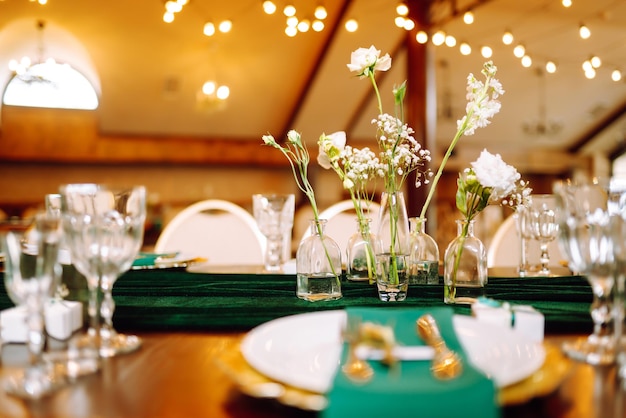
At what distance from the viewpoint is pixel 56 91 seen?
7.30 m

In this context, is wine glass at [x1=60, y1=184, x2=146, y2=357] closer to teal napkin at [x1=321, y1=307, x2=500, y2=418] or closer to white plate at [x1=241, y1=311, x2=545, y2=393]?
white plate at [x1=241, y1=311, x2=545, y2=393]

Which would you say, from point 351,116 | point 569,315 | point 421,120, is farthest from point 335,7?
point 569,315

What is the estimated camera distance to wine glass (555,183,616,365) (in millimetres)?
783

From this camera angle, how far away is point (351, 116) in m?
8.02

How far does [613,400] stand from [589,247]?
0.23m

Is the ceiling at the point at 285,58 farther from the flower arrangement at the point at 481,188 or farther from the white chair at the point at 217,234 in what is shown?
the flower arrangement at the point at 481,188

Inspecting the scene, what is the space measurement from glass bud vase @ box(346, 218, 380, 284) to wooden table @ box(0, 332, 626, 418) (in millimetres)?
519

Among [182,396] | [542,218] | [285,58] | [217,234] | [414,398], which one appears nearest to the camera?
[414,398]

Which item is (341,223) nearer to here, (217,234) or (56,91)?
(217,234)

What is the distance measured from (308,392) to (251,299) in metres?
0.52

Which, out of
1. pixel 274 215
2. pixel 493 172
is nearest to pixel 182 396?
pixel 493 172

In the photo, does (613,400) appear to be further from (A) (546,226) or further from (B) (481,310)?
(A) (546,226)

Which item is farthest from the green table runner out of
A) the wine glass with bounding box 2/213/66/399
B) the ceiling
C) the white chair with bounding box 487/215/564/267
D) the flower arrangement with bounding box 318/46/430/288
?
the ceiling

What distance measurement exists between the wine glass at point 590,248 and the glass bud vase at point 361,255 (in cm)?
47
